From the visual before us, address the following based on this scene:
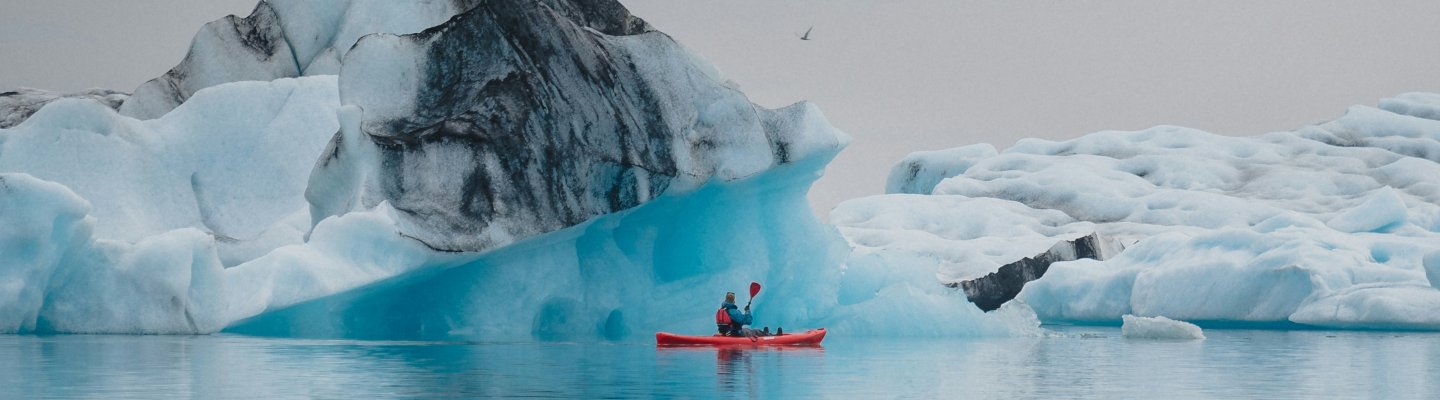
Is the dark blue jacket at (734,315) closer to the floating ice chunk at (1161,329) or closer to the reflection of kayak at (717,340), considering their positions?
the reflection of kayak at (717,340)

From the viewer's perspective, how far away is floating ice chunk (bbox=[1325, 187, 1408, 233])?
3653 cm

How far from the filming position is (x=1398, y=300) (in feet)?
90.9

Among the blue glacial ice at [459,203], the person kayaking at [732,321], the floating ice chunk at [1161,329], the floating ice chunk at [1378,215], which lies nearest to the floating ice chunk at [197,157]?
the blue glacial ice at [459,203]

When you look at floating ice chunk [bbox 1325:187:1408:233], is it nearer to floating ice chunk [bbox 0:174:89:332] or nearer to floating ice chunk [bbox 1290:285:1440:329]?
floating ice chunk [bbox 1290:285:1440:329]

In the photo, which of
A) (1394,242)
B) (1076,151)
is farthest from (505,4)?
(1076,151)

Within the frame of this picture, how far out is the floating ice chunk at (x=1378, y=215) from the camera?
36.5 metres

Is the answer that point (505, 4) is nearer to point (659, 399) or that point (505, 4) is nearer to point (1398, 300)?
point (659, 399)

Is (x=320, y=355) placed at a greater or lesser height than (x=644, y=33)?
lesser

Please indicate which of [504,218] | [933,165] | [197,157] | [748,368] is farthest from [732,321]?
[933,165]

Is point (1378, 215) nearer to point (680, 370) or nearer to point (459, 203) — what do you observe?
point (459, 203)

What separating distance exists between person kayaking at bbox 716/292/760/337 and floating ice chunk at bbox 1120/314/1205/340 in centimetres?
773

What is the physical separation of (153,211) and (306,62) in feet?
17.9

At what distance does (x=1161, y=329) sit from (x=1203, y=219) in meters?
23.3

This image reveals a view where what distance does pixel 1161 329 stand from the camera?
24.5 meters
